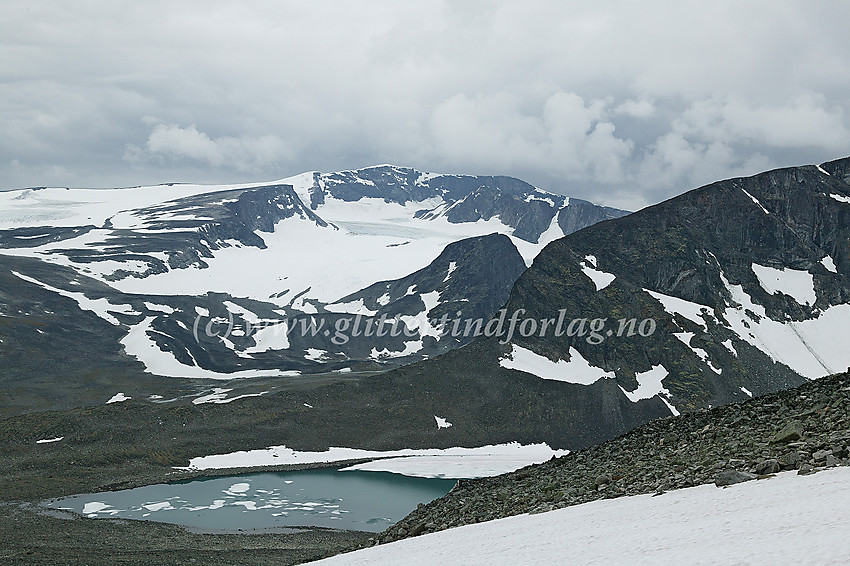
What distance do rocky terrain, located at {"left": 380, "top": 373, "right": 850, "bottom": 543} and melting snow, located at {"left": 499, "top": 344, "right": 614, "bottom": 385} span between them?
7374cm

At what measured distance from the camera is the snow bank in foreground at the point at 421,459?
3221 inches

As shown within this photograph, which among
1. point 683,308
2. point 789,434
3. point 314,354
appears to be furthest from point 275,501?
point 314,354

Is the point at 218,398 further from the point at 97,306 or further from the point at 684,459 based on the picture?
the point at 684,459

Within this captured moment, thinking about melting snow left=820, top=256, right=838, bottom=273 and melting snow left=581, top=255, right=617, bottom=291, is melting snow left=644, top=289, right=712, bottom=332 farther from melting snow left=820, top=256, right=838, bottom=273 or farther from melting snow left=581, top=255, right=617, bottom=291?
melting snow left=820, top=256, right=838, bottom=273

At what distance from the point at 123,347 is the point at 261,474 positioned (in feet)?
350

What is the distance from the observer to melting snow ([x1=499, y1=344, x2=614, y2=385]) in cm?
10781

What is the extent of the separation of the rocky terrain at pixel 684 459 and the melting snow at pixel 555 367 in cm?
7374

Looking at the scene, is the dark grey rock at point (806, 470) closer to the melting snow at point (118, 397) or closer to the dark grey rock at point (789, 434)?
the dark grey rock at point (789, 434)

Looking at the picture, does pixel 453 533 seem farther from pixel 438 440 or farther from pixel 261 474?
pixel 438 440

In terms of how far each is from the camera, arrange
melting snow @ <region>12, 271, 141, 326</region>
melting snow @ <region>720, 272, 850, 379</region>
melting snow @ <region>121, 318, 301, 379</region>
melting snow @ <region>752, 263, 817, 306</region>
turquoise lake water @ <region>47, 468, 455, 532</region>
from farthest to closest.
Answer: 1. melting snow @ <region>12, 271, 141, 326</region>
2. melting snow @ <region>121, 318, 301, 379</region>
3. melting snow @ <region>752, 263, 817, 306</region>
4. melting snow @ <region>720, 272, 850, 379</region>
5. turquoise lake water @ <region>47, 468, 455, 532</region>

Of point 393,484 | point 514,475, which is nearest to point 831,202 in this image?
point 393,484

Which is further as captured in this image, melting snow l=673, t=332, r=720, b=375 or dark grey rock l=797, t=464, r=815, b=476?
melting snow l=673, t=332, r=720, b=375

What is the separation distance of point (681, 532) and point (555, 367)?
98303 mm

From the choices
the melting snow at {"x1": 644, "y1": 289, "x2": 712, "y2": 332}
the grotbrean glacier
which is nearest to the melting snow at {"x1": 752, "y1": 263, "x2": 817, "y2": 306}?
the grotbrean glacier
